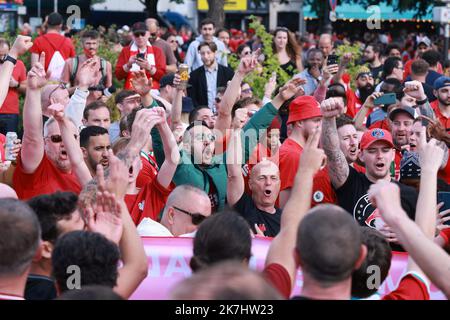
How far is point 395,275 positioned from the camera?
493 centimetres

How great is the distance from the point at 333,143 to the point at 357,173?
375 mm

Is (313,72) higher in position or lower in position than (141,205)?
higher

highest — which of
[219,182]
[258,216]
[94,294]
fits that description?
[94,294]

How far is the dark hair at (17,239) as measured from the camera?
347 cm

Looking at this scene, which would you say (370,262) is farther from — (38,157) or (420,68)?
(420,68)

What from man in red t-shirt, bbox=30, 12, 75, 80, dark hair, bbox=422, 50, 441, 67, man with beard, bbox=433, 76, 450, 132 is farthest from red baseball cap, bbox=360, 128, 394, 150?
dark hair, bbox=422, 50, 441, 67

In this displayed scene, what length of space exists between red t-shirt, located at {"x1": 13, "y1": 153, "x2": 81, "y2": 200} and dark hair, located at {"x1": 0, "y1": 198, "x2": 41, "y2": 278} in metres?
2.63

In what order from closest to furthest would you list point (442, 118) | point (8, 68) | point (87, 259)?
1. point (87, 259)
2. point (8, 68)
3. point (442, 118)

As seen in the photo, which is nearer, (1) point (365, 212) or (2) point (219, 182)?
(1) point (365, 212)

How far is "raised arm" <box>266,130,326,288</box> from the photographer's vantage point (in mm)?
3902

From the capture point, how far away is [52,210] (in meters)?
4.29

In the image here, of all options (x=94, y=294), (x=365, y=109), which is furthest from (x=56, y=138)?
(x=365, y=109)

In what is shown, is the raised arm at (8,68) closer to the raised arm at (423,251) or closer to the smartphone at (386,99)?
the smartphone at (386,99)

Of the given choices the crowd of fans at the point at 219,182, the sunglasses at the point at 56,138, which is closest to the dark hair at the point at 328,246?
the crowd of fans at the point at 219,182
